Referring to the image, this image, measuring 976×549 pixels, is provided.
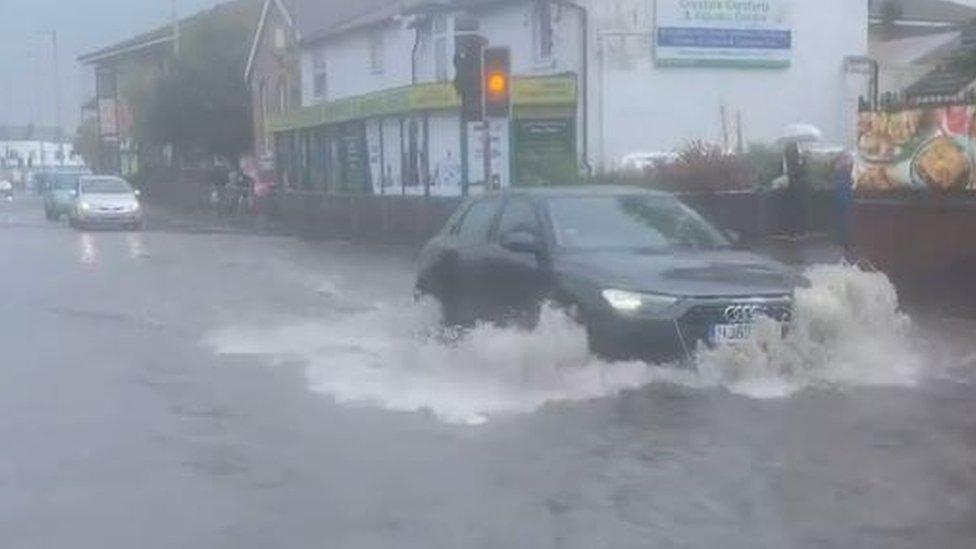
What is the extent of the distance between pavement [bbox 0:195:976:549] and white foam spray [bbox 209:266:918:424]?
0.03 m

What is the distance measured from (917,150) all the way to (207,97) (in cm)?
4877

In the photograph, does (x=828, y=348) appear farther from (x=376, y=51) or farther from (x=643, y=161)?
(x=376, y=51)

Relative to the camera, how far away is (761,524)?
7895 mm

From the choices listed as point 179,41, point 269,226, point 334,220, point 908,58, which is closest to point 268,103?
point 179,41

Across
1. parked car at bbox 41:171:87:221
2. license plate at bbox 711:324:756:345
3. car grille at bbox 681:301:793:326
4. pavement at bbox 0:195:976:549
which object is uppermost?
car grille at bbox 681:301:793:326

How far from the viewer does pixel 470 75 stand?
21.0 meters

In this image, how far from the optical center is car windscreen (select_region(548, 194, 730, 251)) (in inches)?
527

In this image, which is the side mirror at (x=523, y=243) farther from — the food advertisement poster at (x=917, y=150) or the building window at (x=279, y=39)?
the building window at (x=279, y=39)

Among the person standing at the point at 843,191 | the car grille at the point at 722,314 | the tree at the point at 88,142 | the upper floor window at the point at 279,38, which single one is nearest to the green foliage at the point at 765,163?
the person standing at the point at 843,191

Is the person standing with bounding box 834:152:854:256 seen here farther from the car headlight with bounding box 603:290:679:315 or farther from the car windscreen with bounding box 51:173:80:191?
the car windscreen with bounding box 51:173:80:191

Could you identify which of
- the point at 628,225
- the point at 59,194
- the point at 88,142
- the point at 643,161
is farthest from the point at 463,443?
the point at 88,142

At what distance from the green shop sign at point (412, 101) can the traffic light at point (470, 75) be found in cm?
1175

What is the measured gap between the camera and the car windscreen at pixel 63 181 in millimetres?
54575

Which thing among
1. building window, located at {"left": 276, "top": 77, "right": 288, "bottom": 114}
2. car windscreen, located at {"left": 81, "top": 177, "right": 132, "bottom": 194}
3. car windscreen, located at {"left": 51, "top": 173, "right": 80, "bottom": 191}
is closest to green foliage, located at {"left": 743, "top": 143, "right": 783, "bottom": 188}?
car windscreen, located at {"left": 81, "top": 177, "right": 132, "bottom": 194}
